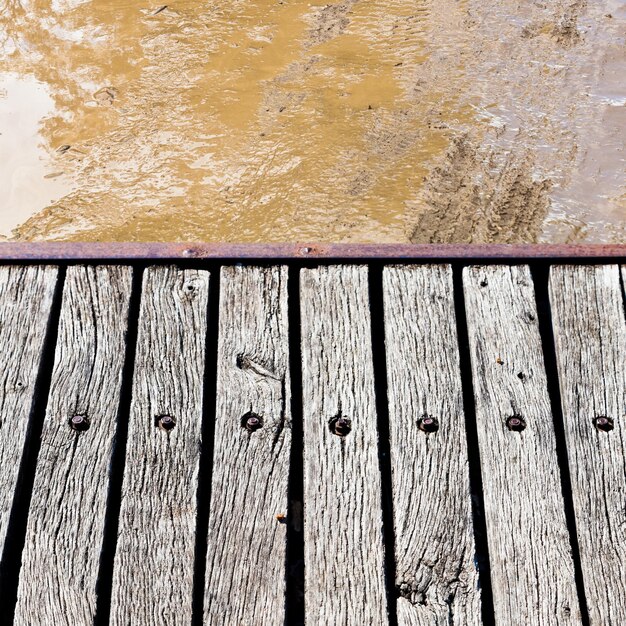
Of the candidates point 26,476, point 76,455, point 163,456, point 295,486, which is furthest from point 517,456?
point 26,476

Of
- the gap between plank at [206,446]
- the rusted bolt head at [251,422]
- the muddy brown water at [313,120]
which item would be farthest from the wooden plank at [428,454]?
the muddy brown water at [313,120]

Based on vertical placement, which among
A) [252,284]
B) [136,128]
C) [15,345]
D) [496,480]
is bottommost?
[496,480]

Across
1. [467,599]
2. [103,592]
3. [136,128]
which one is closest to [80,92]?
[136,128]

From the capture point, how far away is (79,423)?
230 cm

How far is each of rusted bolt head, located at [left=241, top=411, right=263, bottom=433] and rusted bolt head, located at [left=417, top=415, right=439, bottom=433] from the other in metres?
0.50

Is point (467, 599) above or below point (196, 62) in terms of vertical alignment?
below

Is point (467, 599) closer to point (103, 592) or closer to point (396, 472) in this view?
point (396, 472)

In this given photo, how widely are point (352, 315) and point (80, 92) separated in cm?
299

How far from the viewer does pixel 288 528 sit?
217 cm

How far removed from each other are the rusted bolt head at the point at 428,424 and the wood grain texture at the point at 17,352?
122 centimetres

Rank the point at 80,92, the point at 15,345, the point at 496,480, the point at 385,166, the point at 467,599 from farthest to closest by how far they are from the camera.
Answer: the point at 80,92 < the point at 385,166 < the point at 15,345 < the point at 496,480 < the point at 467,599

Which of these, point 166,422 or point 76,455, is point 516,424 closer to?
point 166,422

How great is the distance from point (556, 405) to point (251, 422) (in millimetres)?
990

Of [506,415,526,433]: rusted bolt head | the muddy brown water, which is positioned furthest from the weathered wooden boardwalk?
the muddy brown water
